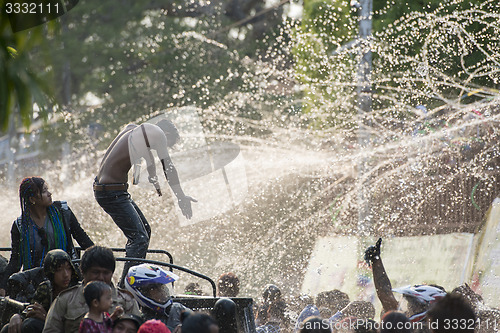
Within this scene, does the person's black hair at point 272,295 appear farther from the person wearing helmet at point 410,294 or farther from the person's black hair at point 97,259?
the person's black hair at point 97,259

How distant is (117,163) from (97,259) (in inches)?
69.3

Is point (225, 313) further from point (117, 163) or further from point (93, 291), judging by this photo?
point (117, 163)

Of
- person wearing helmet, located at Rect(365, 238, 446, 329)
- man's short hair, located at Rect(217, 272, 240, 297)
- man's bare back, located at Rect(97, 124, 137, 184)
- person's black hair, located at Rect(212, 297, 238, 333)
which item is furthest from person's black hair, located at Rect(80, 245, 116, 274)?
man's short hair, located at Rect(217, 272, 240, 297)

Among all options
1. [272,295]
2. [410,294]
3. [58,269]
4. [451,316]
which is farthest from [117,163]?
[451,316]

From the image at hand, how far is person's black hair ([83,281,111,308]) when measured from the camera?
14.9ft

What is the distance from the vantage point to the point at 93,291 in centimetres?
454

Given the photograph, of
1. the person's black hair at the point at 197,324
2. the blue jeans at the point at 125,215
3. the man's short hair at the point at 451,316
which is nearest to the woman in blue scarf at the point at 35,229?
the blue jeans at the point at 125,215

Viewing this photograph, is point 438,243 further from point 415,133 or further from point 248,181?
point 248,181

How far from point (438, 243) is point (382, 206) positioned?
89.7 inches

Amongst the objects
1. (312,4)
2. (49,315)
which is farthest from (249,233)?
(49,315)

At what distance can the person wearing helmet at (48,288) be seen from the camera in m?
5.14

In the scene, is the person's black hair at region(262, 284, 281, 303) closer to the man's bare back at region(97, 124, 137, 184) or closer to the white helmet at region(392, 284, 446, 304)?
the man's bare back at region(97, 124, 137, 184)

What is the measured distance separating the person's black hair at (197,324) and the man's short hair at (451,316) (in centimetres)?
125

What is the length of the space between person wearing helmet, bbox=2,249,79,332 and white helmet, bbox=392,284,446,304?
7.74ft
